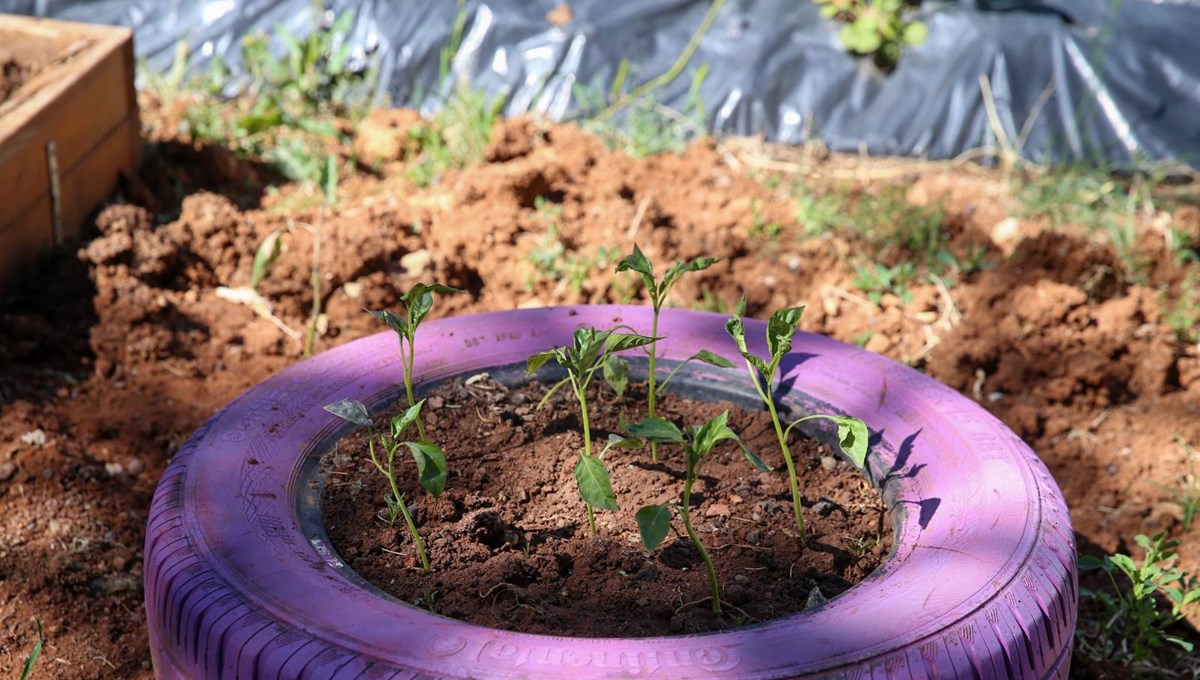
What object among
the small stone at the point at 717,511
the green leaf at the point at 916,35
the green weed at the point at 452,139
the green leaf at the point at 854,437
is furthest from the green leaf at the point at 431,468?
the green leaf at the point at 916,35

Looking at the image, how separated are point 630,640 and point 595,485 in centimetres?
24

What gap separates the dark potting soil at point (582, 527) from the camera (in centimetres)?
137

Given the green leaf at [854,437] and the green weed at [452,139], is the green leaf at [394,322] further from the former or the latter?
the green weed at [452,139]

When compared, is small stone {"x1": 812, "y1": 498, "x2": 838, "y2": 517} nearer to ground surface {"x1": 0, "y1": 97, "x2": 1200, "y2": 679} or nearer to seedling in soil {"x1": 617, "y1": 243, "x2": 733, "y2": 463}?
seedling in soil {"x1": 617, "y1": 243, "x2": 733, "y2": 463}

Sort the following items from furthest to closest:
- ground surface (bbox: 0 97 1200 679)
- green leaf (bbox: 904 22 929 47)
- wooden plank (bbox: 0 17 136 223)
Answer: green leaf (bbox: 904 22 929 47) < wooden plank (bbox: 0 17 136 223) < ground surface (bbox: 0 97 1200 679)

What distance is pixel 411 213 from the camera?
10.7ft

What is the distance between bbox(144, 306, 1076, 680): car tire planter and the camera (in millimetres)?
1160

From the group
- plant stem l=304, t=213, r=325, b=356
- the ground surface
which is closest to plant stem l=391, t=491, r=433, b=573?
the ground surface

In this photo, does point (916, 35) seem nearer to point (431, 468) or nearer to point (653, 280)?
point (653, 280)

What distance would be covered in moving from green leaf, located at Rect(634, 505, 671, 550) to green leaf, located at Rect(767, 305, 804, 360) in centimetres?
32

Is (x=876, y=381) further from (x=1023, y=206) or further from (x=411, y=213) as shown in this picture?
(x=1023, y=206)

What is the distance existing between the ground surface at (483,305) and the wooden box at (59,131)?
10 cm

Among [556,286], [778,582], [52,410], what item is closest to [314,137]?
[556,286]

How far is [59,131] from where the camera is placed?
9.32 feet
